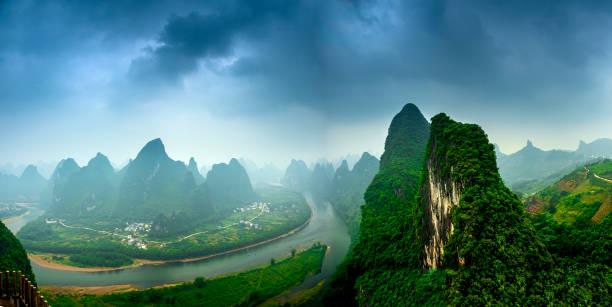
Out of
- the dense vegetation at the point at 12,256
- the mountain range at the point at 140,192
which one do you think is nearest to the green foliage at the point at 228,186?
the mountain range at the point at 140,192

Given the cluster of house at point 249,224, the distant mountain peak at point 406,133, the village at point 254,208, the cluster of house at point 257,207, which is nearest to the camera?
A: the distant mountain peak at point 406,133

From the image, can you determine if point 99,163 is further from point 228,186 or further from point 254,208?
point 254,208

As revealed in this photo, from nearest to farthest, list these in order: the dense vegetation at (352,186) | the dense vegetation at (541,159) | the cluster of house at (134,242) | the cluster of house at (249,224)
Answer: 1. the cluster of house at (134,242)
2. the cluster of house at (249,224)
3. the dense vegetation at (352,186)
4. the dense vegetation at (541,159)

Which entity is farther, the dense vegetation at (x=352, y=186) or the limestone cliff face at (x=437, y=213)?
the dense vegetation at (x=352, y=186)

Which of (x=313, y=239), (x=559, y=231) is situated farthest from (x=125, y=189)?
(x=559, y=231)

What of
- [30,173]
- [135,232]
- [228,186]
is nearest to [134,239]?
[135,232]

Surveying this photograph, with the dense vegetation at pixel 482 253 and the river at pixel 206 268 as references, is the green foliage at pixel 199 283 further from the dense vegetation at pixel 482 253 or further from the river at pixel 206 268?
the dense vegetation at pixel 482 253

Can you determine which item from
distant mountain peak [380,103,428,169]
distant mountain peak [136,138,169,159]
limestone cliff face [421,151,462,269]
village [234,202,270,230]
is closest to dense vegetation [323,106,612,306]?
limestone cliff face [421,151,462,269]
